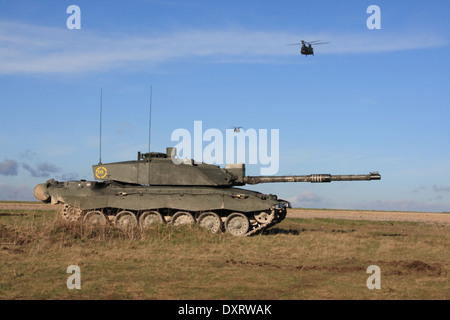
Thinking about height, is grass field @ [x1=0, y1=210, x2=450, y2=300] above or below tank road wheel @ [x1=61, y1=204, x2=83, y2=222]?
below

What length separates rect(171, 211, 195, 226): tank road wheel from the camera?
72.7 ft

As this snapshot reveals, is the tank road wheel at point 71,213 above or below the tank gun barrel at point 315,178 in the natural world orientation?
below

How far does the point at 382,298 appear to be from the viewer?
10672 millimetres

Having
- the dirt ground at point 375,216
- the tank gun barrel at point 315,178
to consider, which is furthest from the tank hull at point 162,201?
the dirt ground at point 375,216

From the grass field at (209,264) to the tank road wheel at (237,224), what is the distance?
702 mm

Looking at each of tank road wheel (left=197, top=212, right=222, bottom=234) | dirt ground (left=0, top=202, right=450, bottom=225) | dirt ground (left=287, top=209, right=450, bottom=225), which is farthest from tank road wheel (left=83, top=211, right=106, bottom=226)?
dirt ground (left=287, top=209, right=450, bottom=225)

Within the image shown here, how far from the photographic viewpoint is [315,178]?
23.1m

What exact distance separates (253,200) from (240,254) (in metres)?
4.73

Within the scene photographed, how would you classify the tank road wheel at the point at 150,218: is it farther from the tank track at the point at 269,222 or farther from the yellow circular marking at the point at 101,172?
the tank track at the point at 269,222

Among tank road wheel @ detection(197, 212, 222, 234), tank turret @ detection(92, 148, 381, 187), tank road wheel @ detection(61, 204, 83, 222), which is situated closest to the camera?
tank road wheel @ detection(197, 212, 222, 234)

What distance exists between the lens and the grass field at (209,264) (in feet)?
36.6

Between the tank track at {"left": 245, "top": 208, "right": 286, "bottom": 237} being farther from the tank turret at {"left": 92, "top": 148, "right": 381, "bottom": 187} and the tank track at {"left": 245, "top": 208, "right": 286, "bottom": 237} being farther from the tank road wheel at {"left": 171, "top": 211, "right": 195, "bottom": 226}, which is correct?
the tank road wheel at {"left": 171, "top": 211, "right": 195, "bottom": 226}

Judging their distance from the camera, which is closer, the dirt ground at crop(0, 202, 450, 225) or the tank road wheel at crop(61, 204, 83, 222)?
the tank road wheel at crop(61, 204, 83, 222)
